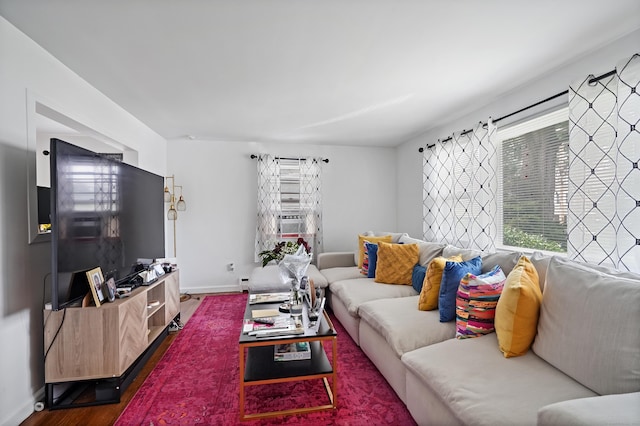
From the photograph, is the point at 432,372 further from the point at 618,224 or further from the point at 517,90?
the point at 517,90

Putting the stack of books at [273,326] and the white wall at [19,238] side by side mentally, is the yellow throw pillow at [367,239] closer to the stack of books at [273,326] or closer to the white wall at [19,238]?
the stack of books at [273,326]

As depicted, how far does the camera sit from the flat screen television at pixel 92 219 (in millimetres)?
1689

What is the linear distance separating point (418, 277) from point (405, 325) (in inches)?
38.2

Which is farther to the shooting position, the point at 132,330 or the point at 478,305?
the point at 132,330

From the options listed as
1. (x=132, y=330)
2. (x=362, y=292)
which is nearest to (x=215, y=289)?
(x=132, y=330)

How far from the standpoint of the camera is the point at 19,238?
1.73 metres

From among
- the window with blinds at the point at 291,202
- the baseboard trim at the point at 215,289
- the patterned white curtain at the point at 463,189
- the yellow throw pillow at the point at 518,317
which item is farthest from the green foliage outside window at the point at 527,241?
the baseboard trim at the point at 215,289

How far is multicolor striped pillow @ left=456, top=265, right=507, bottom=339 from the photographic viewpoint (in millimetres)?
1675

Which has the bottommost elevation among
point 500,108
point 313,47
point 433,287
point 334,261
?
point 334,261

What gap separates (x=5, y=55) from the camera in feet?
5.37

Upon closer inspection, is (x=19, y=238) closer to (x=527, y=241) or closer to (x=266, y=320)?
(x=266, y=320)

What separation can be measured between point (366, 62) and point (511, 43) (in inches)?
36.7

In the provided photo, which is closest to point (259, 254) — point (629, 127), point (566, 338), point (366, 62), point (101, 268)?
point (101, 268)

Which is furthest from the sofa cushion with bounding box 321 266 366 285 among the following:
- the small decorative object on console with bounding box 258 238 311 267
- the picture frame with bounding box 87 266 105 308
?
the picture frame with bounding box 87 266 105 308
